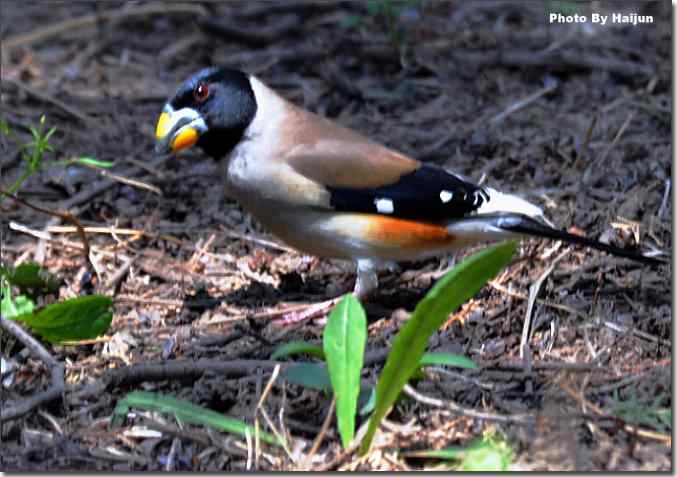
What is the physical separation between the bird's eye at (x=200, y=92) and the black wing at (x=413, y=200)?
2.59 ft

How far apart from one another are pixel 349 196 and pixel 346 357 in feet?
5.31

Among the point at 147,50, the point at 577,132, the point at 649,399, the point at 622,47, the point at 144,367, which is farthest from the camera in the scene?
the point at 147,50

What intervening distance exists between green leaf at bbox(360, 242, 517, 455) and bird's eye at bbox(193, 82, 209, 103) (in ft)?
7.31

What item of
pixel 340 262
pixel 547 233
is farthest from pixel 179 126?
pixel 547 233

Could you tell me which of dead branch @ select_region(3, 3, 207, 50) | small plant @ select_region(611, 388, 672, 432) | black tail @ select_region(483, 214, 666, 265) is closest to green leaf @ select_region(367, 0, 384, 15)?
dead branch @ select_region(3, 3, 207, 50)

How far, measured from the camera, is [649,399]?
12.1 ft

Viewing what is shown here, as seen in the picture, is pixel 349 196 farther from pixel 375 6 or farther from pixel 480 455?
pixel 375 6

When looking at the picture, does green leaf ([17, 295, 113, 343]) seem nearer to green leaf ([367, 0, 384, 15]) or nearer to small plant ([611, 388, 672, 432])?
small plant ([611, 388, 672, 432])

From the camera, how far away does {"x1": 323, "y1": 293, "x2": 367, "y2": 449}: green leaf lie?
3.39 meters

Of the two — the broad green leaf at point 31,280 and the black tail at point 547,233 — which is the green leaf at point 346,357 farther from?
the broad green leaf at point 31,280

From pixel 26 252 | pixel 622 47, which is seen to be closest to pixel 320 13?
pixel 622 47

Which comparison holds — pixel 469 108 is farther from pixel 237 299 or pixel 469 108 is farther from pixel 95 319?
pixel 95 319

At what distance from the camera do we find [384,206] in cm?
491

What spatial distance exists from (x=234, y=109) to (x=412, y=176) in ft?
3.13
